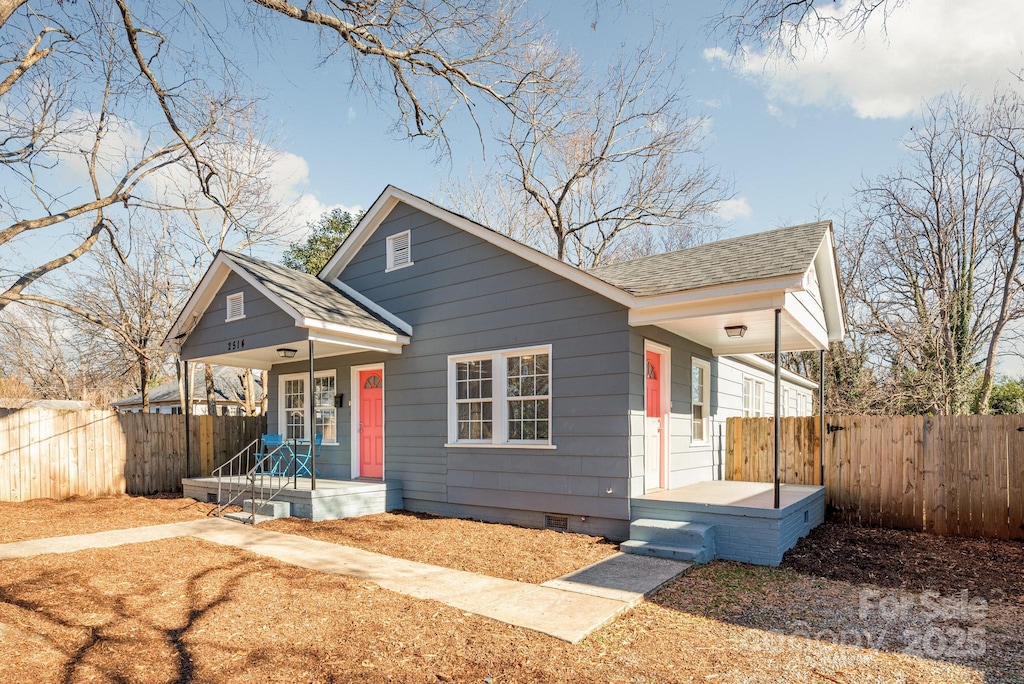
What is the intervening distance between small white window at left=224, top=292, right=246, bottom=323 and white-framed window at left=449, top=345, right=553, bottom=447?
3.89 m

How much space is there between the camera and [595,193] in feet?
71.4

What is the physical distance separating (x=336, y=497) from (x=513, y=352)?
11.9 feet

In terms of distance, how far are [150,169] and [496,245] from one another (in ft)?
25.6

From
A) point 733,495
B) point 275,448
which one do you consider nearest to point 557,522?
point 733,495

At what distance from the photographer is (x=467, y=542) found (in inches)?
297

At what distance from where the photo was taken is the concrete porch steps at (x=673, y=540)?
6590 mm

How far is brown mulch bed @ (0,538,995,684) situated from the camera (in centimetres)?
378

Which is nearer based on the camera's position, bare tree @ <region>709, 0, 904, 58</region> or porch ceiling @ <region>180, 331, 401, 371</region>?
bare tree @ <region>709, 0, 904, 58</region>

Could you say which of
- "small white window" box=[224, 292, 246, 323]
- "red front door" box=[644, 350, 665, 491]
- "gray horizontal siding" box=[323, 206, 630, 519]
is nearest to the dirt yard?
"red front door" box=[644, 350, 665, 491]

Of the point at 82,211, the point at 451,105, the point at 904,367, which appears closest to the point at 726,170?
the point at 904,367

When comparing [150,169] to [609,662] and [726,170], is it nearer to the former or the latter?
[609,662]

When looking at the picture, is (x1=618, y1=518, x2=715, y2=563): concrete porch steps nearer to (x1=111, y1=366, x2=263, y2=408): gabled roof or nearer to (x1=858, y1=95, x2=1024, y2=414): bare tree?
(x1=858, y1=95, x2=1024, y2=414): bare tree

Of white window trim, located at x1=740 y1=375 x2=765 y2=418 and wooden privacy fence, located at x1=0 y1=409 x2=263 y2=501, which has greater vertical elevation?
white window trim, located at x1=740 y1=375 x2=765 y2=418

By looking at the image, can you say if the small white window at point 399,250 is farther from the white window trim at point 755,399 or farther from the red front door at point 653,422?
the white window trim at point 755,399
